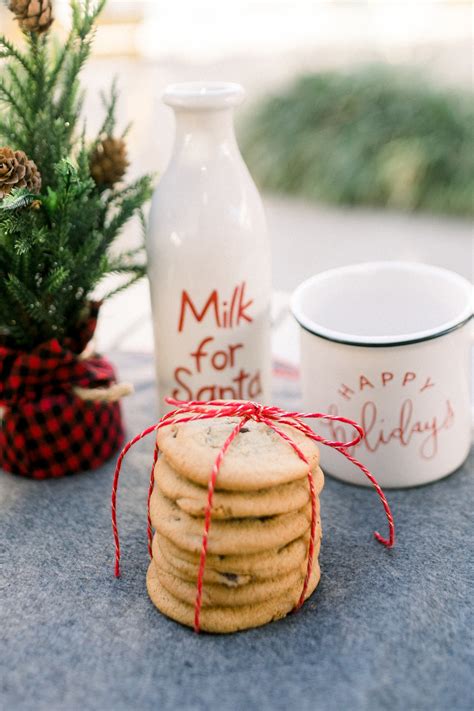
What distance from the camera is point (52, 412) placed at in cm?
63

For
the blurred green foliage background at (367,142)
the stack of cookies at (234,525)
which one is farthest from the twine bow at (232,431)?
the blurred green foliage background at (367,142)

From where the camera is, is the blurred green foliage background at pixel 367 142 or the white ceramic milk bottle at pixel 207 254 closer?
the white ceramic milk bottle at pixel 207 254

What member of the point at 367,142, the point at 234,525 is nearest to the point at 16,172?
the point at 234,525

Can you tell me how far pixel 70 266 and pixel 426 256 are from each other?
1.00m

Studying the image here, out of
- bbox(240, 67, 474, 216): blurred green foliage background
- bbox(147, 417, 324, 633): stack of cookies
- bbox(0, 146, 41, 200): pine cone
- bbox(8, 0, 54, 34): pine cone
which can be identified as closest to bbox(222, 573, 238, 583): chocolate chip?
bbox(147, 417, 324, 633): stack of cookies

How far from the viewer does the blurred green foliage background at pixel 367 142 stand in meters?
1.74

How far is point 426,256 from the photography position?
4.78 ft

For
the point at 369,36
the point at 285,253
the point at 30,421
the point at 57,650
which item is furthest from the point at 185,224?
the point at 369,36

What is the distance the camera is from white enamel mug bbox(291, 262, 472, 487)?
572 millimetres

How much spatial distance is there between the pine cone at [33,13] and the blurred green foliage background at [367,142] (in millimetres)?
1261

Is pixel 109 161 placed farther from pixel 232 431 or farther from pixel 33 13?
pixel 232 431

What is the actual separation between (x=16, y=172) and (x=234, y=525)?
11.0 inches

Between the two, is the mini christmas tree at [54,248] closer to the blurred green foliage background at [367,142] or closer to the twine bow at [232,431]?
the twine bow at [232,431]

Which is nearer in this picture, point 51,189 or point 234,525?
point 234,525
